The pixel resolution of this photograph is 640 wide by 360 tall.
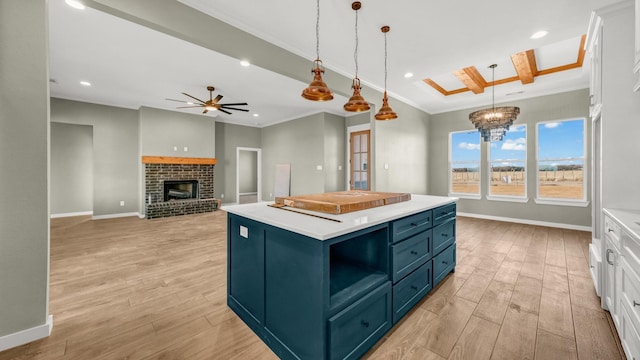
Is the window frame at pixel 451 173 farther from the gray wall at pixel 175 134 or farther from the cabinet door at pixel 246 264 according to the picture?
the gray wall at pixel 175 134

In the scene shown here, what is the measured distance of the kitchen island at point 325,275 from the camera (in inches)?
52.0

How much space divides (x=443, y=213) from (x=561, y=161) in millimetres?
4552

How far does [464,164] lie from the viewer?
6238 millimetres

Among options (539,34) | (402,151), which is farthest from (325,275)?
(402,151)

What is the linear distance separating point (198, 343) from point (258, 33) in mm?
3115

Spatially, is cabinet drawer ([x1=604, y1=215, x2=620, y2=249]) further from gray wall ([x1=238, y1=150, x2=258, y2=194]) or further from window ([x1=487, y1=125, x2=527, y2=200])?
gray wall ([x1=238, y1=150, x2=258, y2=194])

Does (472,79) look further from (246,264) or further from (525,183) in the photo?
(246,264)

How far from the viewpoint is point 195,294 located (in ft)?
→ 7.80

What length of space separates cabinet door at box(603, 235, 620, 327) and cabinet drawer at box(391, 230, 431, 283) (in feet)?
3.93

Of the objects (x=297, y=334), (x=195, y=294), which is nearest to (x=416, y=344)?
(x=297, y=334)

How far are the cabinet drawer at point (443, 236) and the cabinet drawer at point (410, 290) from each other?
216mm

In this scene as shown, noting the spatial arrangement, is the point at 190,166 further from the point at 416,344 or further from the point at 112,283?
the point at 416,344

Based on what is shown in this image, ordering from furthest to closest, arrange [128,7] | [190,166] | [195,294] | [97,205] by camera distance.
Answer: [190,166]
[97,205]
[195,294]
[128,7]

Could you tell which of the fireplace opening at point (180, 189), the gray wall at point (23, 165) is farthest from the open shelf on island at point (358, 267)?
the fireplace opening at point (180, 189)
